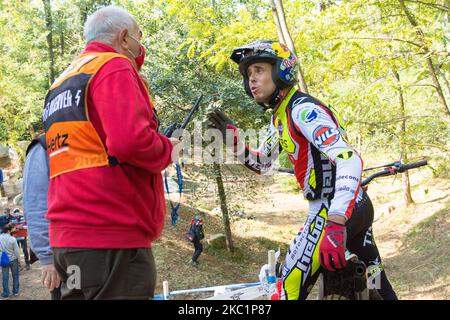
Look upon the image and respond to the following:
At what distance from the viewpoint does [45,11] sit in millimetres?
27000

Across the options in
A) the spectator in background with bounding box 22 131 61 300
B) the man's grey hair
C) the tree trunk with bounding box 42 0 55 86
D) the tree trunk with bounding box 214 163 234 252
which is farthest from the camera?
the tree trunk with bounding box 42 0 55 86

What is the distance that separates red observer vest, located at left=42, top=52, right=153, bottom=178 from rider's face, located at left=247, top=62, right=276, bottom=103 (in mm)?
1457

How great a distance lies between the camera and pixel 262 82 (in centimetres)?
343

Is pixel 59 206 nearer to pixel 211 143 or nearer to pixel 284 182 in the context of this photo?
pixel 211 143

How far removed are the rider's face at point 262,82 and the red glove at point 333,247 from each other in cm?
120

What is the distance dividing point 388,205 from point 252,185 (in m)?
6.13

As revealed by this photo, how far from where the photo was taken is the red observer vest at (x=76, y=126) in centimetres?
217

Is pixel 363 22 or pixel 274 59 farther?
pixel 363 22

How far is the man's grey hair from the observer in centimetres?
247

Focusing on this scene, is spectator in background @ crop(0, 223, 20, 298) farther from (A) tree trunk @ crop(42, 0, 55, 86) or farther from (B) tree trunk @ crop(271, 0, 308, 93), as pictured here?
(A) tree trunk @ crop(42, 0, 55, 86)

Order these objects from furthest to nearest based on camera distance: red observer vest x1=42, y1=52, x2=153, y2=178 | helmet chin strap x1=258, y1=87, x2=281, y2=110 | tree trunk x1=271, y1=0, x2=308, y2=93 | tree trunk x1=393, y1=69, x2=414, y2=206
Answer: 1. tree trunk x1=393, y1=69, x2=414, y2=206
2. tree trunk x1=271, y1=0, x2=308, y2=93
3. helmet chin strap x1=258, y1=87, x2=281, y2=110
4. red observer vest x1=42, y1=52, x2=153, y2=178

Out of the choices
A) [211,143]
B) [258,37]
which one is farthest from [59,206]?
[211,143]

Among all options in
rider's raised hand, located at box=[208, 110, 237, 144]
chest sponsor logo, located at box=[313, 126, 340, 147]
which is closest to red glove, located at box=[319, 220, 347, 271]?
chest sponsor logo, located at box=[313, 126, 340, 147]

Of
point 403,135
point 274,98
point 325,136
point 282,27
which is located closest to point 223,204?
point 403,135
